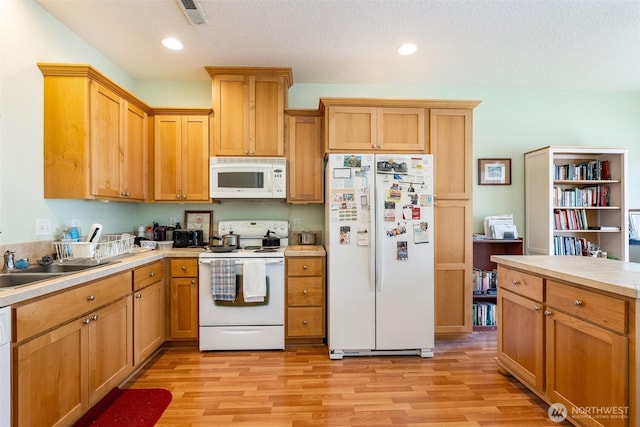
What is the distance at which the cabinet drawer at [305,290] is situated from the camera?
2.78 metres

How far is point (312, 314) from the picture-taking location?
279 centimetres

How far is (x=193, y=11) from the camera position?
7.06ft

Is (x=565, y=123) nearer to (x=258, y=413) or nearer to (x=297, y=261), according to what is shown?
(x=297, y=261)

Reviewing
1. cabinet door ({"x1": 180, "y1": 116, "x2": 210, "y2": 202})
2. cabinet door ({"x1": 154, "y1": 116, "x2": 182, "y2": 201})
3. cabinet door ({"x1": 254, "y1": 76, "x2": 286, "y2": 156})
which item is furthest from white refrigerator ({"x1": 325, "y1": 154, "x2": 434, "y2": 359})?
cabinet door ({"x1": 154, "y1": 116, "x2": 182, "y2": 201})

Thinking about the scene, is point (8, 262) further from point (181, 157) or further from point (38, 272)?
point (181, 157)

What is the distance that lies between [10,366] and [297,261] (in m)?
1.89

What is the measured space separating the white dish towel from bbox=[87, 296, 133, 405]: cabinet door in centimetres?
87

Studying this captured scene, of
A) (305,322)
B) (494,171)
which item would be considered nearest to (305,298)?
(305,322)

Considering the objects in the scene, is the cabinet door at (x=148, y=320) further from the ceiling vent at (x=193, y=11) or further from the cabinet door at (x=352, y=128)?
the ceiling vent at (x=193, y=11)

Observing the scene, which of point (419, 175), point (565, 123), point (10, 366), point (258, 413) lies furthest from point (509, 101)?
point (10, 366)

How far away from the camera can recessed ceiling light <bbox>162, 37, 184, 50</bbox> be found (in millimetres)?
2547

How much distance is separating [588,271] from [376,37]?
2230mm

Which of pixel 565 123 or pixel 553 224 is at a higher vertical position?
pixel 565 123

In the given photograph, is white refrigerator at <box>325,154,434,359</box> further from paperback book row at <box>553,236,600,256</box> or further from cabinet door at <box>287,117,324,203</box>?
paperback book row at <box>553,236,600,256</box>
